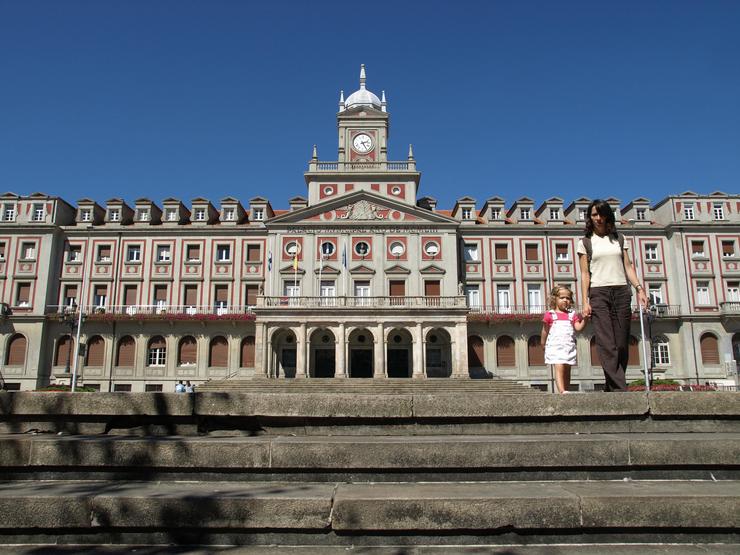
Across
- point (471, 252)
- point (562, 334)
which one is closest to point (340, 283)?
point (471, 252)

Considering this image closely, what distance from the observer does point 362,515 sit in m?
4.70

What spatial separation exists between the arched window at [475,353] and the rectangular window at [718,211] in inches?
797

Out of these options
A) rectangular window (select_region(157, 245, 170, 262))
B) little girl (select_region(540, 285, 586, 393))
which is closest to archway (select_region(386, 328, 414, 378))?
rectangular window (select_region(157, 245, 170, 262))

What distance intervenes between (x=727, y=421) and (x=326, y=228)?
34.2 metres

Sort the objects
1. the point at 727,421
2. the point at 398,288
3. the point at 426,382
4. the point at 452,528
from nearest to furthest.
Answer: the point at 452,528, the point at 727,421, the point at 426,382, the point at 398,288

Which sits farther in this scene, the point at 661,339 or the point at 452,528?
the point at 661,339

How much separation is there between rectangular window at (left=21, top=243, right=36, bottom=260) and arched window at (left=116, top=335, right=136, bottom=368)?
9063mm

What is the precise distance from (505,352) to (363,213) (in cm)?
1390

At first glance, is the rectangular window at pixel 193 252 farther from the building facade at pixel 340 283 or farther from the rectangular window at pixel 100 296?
the rectangular window at pixel 100 296

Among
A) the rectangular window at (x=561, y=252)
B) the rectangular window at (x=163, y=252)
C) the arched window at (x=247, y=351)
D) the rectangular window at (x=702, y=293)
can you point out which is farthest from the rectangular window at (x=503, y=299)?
the rectangular window at (x=163, y=252)

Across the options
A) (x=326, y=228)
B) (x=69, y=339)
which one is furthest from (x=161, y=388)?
(x=326, y=228)

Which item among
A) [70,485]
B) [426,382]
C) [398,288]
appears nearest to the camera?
[70,485]

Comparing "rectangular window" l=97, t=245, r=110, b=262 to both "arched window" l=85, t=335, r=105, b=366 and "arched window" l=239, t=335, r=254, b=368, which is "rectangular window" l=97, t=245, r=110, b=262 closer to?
"arched window" l=85, t=335, r=105, b=366

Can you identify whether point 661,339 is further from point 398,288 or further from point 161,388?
point 161,388
